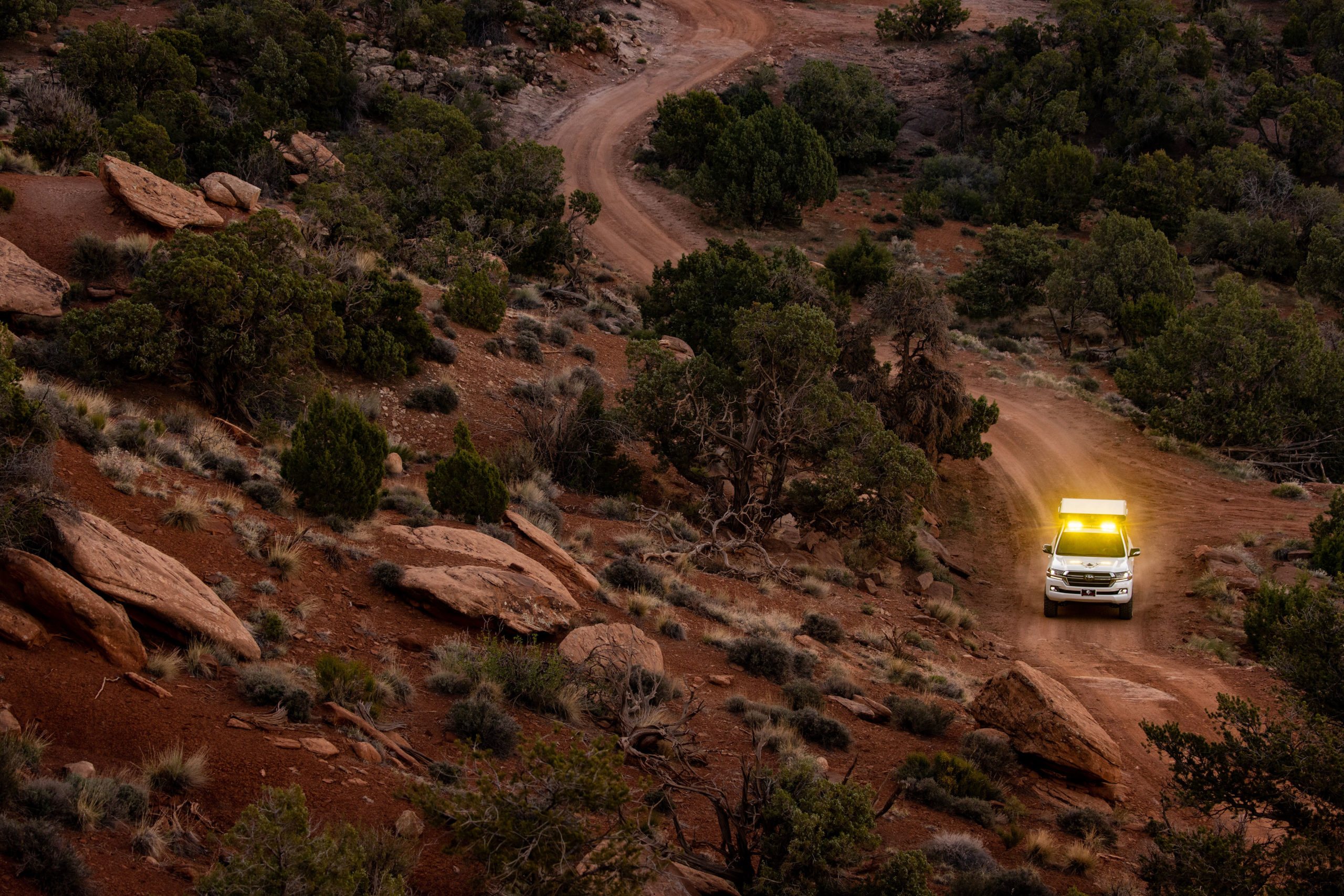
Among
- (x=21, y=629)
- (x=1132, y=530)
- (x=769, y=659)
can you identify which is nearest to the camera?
(x=21, y=629)

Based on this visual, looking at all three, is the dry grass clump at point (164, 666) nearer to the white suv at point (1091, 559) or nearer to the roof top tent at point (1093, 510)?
the white suv at point (1091, 559)

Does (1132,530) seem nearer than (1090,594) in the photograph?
No

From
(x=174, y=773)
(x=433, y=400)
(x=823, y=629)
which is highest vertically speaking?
(x=174, y=773)

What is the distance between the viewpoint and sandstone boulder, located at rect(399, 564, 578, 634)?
1221 centimetres

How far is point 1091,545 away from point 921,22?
52.9 m

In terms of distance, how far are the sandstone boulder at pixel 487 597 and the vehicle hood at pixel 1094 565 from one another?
35.8ft

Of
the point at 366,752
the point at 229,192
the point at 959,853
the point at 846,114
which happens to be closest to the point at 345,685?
the point at 366,752

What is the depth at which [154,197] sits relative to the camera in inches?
889

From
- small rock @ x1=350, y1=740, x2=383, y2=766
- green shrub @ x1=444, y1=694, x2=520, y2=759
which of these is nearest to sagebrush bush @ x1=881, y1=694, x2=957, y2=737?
green shrub @ x1=444, y1=694, x2=520, y2=759

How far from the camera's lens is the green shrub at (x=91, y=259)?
20.2 meters

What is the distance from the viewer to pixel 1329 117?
171 ft

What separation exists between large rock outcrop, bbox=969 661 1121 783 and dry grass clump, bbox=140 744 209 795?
29.0 ft

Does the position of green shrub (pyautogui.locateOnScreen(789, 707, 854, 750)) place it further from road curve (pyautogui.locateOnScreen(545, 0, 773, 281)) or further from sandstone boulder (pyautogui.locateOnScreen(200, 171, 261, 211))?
road curve (pyautogui.locateOnScreen(545, 0, 773, 281))

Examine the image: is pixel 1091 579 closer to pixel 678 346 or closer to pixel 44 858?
pixel 678 346
